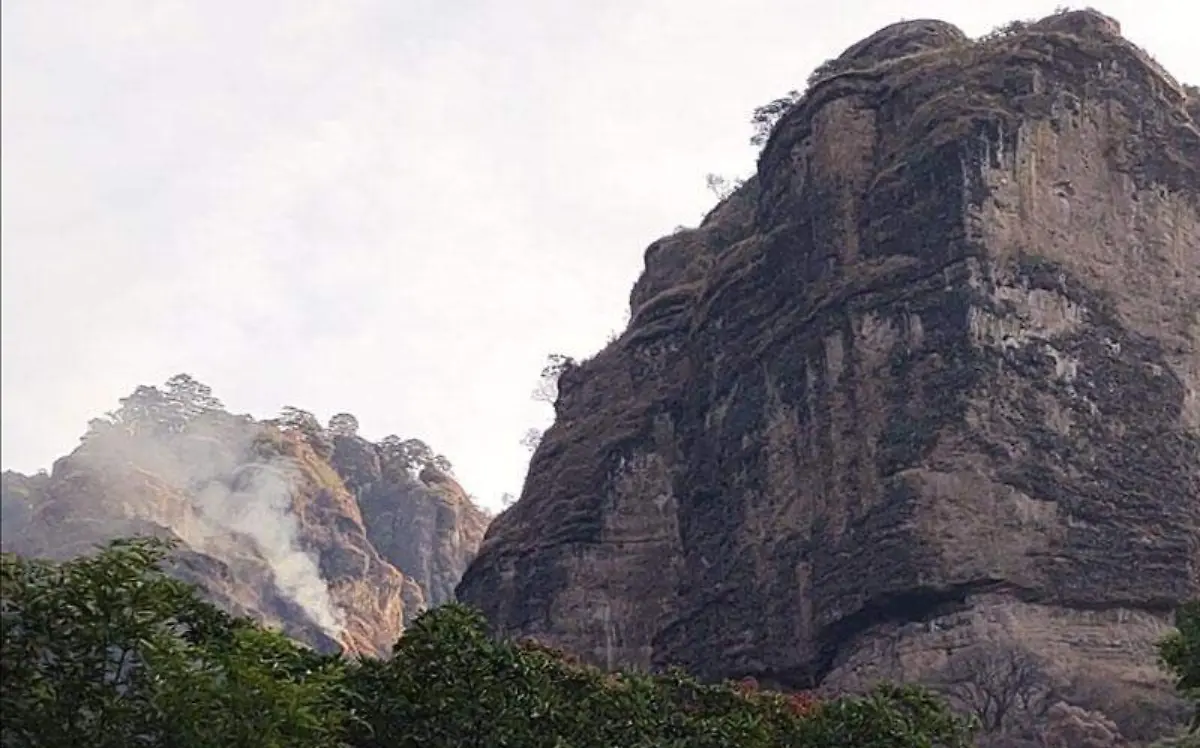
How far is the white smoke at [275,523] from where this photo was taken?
104 meters

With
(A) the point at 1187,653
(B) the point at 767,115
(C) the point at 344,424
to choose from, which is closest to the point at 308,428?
(C) the point at 344,424

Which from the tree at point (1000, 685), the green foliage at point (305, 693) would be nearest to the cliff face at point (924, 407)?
the tree at point (1000, 685)

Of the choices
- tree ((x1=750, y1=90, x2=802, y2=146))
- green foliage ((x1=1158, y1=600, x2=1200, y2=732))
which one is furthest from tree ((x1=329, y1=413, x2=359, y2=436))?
green foliage ((x1=1158, y1=600, x2=1200, y2=732))

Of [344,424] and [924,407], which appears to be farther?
[344,424]

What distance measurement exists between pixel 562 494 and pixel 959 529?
20165 mm

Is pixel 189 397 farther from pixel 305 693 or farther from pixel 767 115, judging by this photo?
pixel 305 693

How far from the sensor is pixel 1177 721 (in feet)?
141

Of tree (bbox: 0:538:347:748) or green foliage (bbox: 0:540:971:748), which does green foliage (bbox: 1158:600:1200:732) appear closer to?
green foliage (bbox: 0:540:971:748)

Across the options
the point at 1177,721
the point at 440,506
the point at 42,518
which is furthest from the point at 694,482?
the point at 440,506

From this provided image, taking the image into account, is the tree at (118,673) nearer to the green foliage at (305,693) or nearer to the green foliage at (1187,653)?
the green foliage at (305,693)

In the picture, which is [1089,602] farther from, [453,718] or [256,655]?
[256,655]

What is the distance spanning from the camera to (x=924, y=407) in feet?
165

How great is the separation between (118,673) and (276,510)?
303ft

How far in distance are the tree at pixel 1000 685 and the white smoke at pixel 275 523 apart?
6259 cm
